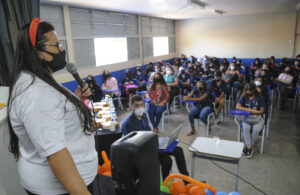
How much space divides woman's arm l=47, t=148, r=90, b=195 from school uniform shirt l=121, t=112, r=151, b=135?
6.91 feet

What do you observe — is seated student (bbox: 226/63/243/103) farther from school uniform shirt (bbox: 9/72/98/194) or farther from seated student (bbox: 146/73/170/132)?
school uniform shirt (bbox: 9/72/98/194)

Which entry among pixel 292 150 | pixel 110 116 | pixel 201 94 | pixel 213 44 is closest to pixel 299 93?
pixel 292 150

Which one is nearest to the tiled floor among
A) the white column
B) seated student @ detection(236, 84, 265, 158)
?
seated student @ detection(236, 84, 265, 158)

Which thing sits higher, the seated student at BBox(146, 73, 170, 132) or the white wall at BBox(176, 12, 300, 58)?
the white wall at BBox(176, 12, 300, 58)

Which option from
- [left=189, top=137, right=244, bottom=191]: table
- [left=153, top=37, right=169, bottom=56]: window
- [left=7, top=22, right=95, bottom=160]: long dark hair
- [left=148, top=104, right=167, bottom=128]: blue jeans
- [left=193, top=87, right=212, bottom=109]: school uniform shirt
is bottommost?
[left=148, top=104, right=167, bottom=128]: blue jeans

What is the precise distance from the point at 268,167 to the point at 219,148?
4.40ft

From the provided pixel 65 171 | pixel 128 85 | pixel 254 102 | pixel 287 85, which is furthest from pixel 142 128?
Result: pixel 287 85

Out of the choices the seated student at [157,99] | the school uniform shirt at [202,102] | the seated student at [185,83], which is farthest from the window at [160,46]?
the school uniform shirt at [202,102]

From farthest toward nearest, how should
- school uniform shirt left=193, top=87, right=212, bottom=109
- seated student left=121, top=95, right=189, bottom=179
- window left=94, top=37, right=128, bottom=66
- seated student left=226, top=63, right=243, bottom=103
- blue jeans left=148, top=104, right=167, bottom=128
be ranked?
1. window left=94, top=37, right=128, bottom=66
2. seated student left=226, top=63, right=243, bottom=103
3. blue jeans left=148, top=104, right=167, bottom=128
4. school uniform shirt left=193, top=87, right=212, bottom=109
5. seated student left=121, top=95, right=189, bottom=179

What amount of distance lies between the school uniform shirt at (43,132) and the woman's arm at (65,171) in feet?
0.09

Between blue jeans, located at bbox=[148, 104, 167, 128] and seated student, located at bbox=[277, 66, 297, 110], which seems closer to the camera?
blue jeans, located at bbox=[148, 104, 167, 128]

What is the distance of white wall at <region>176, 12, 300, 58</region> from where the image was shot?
10918 millimetres

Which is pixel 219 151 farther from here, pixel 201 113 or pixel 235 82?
pixel 235 82

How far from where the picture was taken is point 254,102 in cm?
399
